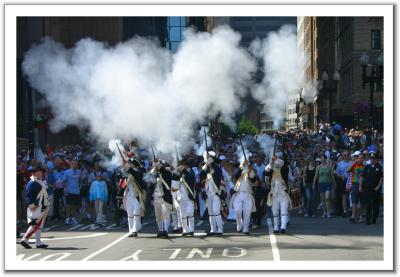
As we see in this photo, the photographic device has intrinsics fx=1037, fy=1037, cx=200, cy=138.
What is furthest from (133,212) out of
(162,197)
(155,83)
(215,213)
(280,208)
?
(155,83)

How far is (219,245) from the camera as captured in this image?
22188 millimetres

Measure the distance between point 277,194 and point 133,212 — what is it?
3553mm

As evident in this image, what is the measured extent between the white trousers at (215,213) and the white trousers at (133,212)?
5.72 ft

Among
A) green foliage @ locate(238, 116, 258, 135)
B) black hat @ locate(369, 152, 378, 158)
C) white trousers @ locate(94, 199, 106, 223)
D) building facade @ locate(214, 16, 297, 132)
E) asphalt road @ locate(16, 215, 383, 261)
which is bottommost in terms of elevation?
asphalt road @ locate(16, 215, 383, 261)

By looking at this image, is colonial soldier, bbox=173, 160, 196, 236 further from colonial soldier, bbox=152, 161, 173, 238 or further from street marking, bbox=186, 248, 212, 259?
street marking, bbox=186, 248, 212, 259

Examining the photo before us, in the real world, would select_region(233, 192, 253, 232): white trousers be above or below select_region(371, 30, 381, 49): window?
below

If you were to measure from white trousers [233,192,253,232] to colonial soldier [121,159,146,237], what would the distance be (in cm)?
232

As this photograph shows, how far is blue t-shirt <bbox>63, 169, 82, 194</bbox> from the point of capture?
30109 millimetres

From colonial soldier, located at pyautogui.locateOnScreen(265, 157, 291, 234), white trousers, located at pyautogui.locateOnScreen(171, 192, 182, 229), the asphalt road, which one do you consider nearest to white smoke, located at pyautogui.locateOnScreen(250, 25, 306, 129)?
colonial soldier, located at pyautogui.locateOnScreen(265, 157, 291, 234)

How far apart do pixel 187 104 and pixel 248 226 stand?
6.47 meters
